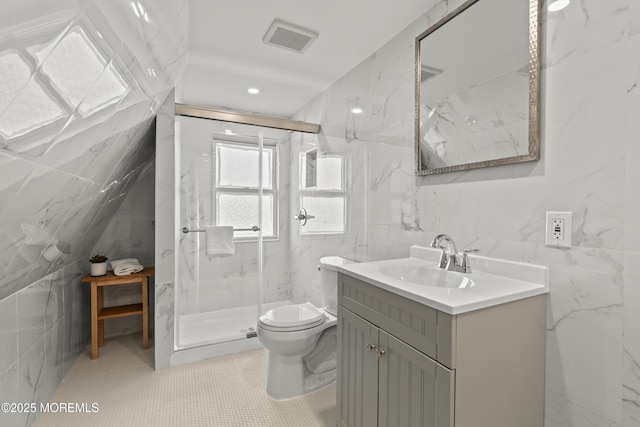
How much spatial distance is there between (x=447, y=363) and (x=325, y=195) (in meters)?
1.93

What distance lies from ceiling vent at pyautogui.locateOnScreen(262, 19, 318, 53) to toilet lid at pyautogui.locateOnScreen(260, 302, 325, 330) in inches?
71.2

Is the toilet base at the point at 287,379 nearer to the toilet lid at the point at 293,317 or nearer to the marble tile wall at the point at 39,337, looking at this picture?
the toilet lid at the point at 293,317

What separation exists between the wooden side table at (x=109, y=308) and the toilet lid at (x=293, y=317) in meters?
1.14

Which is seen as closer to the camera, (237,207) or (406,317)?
(406,317)

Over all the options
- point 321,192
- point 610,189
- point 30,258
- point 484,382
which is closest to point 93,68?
point 30,258

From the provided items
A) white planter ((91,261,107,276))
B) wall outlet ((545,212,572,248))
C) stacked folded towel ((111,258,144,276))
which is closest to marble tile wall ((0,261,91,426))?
white planter ((91,261,107,276))

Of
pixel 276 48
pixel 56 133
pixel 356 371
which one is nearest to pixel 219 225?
pixel 276 48

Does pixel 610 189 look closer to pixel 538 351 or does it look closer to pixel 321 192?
pixel 538 351

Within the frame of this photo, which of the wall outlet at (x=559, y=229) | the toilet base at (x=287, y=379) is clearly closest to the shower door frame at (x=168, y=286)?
the toilet base at (x=287, y=379)

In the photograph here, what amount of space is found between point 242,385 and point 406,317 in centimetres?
139

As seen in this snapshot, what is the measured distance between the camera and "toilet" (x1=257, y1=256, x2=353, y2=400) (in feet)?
6.14

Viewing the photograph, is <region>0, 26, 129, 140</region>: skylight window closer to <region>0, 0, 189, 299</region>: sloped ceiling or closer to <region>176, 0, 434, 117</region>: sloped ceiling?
<region>0, 0, 189, 299</region>: sloped ceiling

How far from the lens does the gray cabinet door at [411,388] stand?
0.99 metres

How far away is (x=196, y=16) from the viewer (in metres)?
1.78
